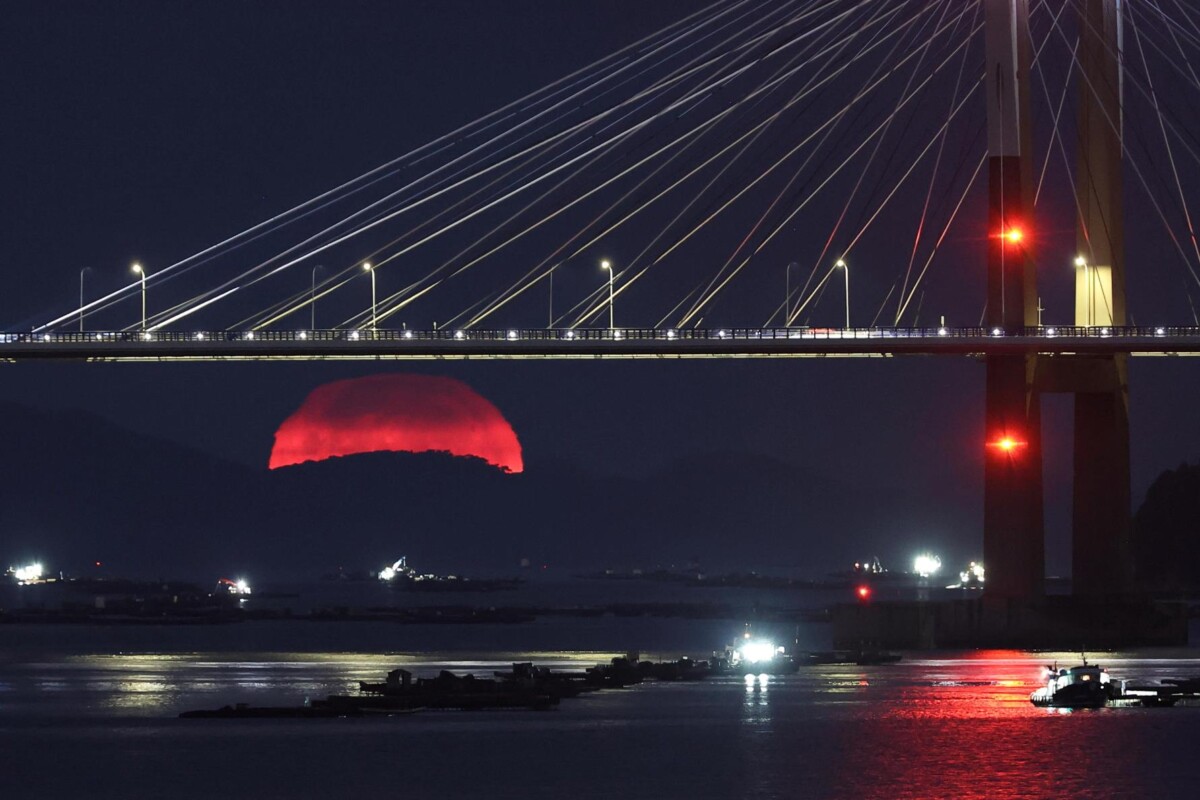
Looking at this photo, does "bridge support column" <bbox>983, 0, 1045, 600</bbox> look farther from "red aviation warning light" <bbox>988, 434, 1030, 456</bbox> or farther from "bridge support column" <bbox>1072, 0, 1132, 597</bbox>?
"bridge support column" <bbox>1072, 0, 1132, 597</bbox>

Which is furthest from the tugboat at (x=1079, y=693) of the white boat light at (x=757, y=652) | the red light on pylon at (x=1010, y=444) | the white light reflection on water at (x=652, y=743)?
the white boat light at (x=757, y=652)

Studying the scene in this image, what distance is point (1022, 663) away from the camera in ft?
196

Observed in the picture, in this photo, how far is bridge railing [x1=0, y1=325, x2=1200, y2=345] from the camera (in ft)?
199

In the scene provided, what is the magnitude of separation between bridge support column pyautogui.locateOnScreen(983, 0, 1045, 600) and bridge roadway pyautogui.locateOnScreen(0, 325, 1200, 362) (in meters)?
0.92

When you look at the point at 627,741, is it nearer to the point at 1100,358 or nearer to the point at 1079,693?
the point at 1079,693

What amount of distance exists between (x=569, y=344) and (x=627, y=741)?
20949mm

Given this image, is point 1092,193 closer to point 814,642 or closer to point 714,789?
point 814,642

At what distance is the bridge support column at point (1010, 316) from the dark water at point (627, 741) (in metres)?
3.03

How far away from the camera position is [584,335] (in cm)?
6209

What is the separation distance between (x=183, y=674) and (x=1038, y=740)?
80.9 ft

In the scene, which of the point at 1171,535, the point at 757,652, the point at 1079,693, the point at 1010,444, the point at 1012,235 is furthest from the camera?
the point at 1171,535

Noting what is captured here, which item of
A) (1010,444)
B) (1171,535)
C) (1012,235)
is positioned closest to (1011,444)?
(1010,444)

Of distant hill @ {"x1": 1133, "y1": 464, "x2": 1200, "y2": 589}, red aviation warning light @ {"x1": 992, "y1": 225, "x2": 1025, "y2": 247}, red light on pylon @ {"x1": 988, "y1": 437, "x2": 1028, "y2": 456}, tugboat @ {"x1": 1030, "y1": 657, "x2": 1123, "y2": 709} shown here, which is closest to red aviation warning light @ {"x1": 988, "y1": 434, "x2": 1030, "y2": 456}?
red light on pylon @ {"x1": 988, "y1": 437, "x2": 1028, "y2": 456}

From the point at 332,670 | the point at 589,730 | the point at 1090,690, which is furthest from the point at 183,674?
the point at 1090,690
